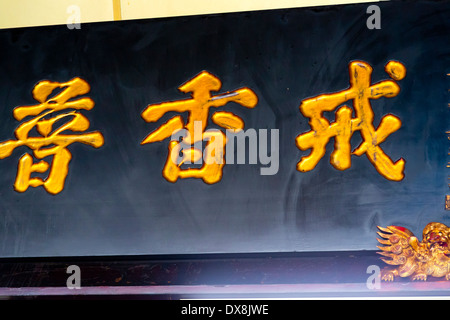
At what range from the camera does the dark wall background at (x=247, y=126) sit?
2059 millimetres

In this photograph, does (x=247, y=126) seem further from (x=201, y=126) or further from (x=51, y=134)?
(x=51, y=134)

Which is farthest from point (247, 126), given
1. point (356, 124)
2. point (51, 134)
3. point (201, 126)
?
point (51, 134)

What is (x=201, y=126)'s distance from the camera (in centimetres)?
213

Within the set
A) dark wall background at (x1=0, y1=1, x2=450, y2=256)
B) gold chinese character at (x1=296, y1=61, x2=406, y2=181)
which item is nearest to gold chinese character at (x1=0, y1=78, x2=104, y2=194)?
dark wall background at (x1=0, y1=1, x2=450, y2=256)

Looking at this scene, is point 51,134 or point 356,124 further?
point 51,134

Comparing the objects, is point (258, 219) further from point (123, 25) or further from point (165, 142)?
point (123, 25)

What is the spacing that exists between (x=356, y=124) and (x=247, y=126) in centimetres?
47

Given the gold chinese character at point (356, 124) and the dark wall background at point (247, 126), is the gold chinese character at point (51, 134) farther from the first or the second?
the gold chinese character at point (356, 124)

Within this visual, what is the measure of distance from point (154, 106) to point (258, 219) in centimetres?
69

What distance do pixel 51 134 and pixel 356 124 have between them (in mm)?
1372

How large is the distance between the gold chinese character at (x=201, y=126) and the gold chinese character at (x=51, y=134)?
13.4 inches
